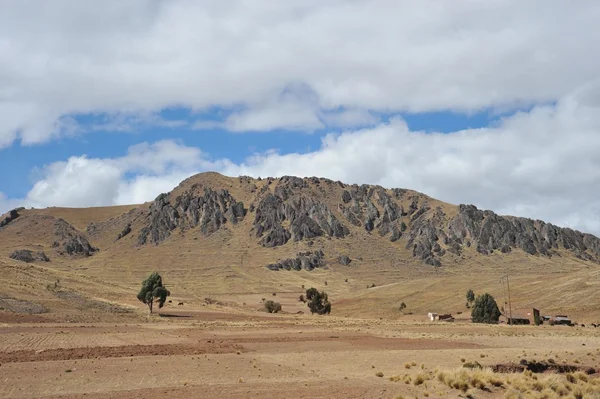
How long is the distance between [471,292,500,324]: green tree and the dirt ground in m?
16.9

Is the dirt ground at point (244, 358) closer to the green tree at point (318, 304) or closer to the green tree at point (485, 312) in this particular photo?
the green tree at point (485, 312)

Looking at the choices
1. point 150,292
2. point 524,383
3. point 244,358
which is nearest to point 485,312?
point 150,292

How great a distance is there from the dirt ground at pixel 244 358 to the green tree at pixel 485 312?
55.4 ft

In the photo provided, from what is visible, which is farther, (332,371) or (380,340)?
(380,340)

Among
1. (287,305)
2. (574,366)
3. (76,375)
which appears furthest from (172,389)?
(287,305)

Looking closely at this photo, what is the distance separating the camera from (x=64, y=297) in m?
96.0

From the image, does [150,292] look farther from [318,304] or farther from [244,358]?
[244,358]

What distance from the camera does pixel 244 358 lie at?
42.8m

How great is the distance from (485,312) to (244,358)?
59.0 metres

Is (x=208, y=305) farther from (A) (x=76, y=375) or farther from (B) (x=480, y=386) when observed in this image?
(B) (x=480, y=386)

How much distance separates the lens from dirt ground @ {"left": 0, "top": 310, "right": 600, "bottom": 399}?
28.1m

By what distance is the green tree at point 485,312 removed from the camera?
3588 inches

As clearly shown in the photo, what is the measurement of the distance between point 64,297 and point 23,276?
47.0 ft

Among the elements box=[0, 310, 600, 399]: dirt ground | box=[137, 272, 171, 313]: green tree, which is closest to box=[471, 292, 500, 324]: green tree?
box=[0, 310, 600, 399]: dirt ground
